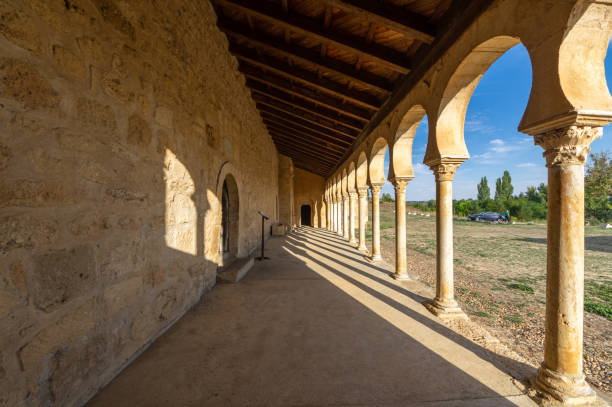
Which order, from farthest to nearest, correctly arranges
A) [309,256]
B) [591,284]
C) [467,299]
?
1. [309,256]
2. [591,284]
3. [467,299]

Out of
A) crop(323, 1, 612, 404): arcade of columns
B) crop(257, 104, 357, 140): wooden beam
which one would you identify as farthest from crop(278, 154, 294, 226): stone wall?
crop(323, 1, 612, 404): arcade of columns

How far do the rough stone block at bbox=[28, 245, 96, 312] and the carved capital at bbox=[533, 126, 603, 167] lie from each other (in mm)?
3560

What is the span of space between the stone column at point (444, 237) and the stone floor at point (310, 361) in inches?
12.0

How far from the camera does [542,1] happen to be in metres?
2.02

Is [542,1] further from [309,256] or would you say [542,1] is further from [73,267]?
[309,256]

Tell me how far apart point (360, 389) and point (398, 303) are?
202 centimetres

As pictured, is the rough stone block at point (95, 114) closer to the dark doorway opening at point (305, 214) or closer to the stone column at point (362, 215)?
the stone column at point (362, 215)

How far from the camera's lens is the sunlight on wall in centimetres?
284

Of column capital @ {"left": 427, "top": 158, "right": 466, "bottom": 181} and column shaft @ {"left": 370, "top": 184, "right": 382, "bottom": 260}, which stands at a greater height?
column capital @ {"left": 427, "top": 158, "right": 466, "bottom": 181}

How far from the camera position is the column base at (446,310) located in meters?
3.28

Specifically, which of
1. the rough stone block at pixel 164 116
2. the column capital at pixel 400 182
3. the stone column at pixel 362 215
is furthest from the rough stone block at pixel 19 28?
the stone column at pixel 362 215

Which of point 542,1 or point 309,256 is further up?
point 542,1

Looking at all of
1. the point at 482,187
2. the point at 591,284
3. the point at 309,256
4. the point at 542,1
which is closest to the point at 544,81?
the point at 542,1

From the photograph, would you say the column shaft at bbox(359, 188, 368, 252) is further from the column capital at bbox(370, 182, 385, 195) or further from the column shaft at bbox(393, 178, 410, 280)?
the column shaft at bbox(393, 178, 410, 280)
